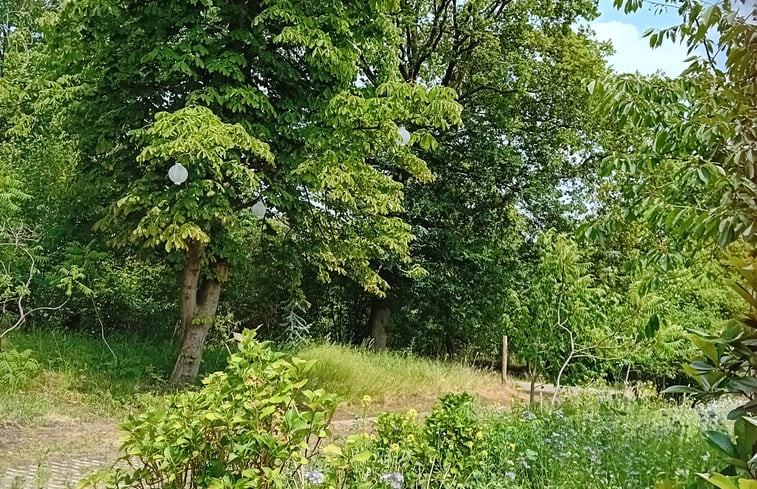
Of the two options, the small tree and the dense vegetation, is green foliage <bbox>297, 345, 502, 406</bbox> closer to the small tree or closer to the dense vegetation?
the dense vegetation

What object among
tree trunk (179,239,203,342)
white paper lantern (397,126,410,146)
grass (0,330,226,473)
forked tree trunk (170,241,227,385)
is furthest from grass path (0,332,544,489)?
white paper lantern (397,126,410,146)

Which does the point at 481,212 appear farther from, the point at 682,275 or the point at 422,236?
the point at 682,275

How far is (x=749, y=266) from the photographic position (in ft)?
2.50

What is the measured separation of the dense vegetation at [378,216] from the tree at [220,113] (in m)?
0.04

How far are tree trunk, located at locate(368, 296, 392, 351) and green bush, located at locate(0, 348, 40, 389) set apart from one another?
581 centimetres

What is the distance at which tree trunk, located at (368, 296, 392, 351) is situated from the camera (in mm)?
11016

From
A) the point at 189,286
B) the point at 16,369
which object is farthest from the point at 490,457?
the point at 16,369

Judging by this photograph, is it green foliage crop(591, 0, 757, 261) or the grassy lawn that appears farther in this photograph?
the grassy lawn

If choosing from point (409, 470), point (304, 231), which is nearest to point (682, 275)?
point (409, 470)

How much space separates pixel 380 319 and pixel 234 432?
29.6 ft

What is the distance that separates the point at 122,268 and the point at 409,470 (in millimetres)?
8307

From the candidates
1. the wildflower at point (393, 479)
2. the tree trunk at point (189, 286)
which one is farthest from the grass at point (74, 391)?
the wildflower at point (393, 479)

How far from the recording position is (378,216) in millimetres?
7598

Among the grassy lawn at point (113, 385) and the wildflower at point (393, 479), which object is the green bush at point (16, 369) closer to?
the grassy lawn at point (113, 385)
